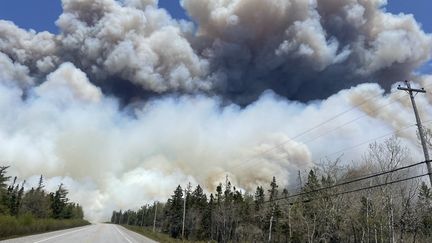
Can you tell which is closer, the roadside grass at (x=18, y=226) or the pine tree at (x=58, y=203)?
the roadside grass at (x=18, y=226)

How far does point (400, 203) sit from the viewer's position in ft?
135

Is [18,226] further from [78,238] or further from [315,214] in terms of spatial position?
[315,214]

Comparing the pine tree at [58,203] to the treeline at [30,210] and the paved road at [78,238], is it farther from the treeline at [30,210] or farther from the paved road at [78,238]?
the paved road at [78,238]

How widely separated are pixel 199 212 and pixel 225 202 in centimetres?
1868

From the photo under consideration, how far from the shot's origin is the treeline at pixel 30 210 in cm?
4529

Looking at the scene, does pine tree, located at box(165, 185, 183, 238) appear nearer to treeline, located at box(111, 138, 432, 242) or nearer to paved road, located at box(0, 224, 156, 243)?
treeline, located at box(111, 138, 432, 242)

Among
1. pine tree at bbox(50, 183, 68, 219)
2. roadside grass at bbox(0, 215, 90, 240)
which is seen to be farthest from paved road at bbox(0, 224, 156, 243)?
pine tree at bbox(50, 183, 68, 219)

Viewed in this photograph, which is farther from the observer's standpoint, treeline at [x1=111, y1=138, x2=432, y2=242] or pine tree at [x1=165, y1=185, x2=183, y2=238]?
pine tree at [x1=165, y1=185, x2=183, y2=238]

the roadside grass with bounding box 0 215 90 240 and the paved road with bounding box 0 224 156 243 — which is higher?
the roadside grass with bounding box 0 215 90 240

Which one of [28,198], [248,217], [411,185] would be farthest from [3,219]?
[28,198]

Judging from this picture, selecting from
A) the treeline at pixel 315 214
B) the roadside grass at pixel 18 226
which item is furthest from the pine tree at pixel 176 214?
the roadside grass at pixel 18 226

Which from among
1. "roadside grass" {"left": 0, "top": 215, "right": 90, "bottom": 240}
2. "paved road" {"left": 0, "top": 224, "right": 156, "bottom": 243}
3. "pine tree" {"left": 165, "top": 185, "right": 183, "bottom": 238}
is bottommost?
"paved road" {"left": 0, "top": 224, "right": 156, "bottom": 243}

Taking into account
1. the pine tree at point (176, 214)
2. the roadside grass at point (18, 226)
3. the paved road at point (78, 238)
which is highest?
the pine tree at point (176, 214)

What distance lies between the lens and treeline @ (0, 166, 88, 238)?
45288mm
